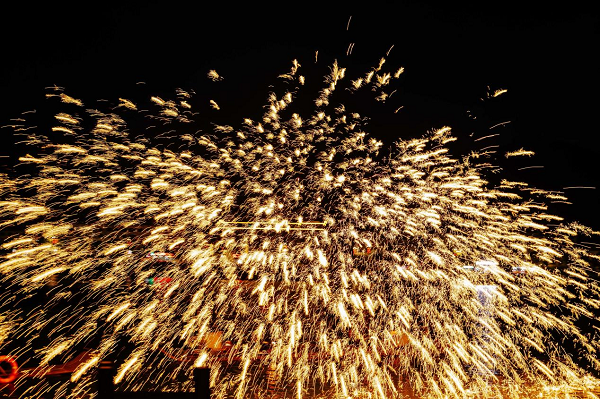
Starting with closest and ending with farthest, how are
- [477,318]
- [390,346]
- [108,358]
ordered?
[108,358], [390,346], [477,318]

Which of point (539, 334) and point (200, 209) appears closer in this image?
point (539, 334)

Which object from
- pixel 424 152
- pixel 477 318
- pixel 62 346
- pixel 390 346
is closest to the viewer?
pixel 62 346

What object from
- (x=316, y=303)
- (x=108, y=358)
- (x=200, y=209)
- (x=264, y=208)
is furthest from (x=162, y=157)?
(x=108, y=358)

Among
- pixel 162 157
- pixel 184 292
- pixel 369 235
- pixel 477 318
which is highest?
pixel 162 157

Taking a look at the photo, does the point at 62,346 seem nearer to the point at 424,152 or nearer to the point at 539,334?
the point at 424,152

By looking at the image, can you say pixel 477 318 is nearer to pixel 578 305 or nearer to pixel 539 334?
pixel 539 334

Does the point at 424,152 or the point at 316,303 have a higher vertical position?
the point at 424,152
